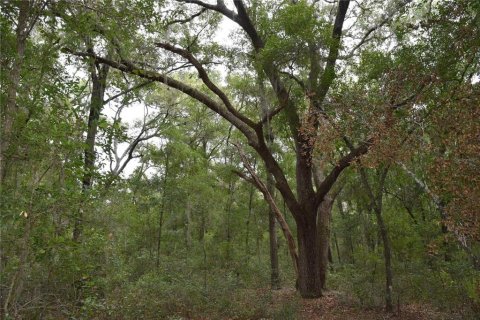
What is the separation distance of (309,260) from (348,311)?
1.64 m

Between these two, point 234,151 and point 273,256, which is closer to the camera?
point 273,256

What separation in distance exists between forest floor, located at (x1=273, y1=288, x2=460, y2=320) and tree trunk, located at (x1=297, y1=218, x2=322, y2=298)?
303mm

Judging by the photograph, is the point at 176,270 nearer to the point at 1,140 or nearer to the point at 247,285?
the point at 247,285

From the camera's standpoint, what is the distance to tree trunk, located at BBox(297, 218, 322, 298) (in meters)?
10.6

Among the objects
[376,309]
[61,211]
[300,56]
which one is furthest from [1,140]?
[376,309]

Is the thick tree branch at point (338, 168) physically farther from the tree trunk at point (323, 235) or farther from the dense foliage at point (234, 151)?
the tree trunk at point (323, 235)

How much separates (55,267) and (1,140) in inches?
63.5

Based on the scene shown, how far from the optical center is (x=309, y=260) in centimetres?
1056

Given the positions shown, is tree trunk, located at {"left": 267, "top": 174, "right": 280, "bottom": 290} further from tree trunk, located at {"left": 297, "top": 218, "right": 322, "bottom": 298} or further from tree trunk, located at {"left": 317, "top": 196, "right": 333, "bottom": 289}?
tree trunk, located at {"left": 297, "top": 218, "right": 322, "bottom": 298}

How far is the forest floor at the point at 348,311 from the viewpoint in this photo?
891cm

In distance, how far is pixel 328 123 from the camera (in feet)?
24.3

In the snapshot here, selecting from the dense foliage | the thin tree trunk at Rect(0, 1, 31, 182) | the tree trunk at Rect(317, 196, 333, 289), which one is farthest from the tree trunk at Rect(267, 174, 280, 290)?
the thin tree trunk at Rect(0, 1, 31, 182)

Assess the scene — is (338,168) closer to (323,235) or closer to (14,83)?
(323,235)

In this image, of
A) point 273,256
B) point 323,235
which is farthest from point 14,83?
point 273,256
